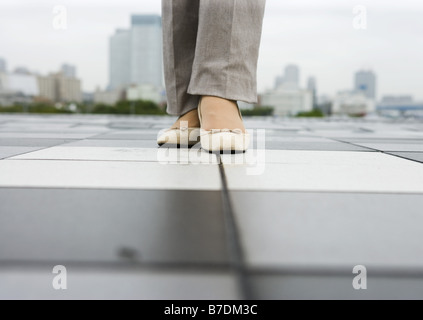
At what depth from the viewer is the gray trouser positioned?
977 mm

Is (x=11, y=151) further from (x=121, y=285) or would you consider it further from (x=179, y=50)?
(x=121, y=285)

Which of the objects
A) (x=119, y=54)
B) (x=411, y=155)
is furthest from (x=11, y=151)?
(x=119, y=54)

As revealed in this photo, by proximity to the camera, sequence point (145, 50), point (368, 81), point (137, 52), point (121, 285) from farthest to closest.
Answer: point (368, 81), point (145, 50), point (137, 52), point (121, 285)

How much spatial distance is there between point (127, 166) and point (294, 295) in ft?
1.71

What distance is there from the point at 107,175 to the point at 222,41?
499 millimetres

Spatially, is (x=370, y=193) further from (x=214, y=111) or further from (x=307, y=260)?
(x=214, y=111)

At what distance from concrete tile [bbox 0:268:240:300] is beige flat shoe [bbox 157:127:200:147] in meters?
0.81

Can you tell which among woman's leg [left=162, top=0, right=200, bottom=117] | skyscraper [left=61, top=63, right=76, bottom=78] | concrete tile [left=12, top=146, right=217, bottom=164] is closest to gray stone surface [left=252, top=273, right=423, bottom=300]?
concrete tile [left=12, top=146, right=217, bottom=164]

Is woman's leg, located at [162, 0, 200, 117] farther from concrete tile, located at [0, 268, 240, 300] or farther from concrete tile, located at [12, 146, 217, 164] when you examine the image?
concrete tile, located at [0, 268, 240, 300]

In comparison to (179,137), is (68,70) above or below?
above

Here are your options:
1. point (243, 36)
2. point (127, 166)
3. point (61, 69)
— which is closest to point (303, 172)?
point (127, 166)

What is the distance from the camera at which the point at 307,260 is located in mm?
319

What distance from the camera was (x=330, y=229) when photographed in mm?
389
